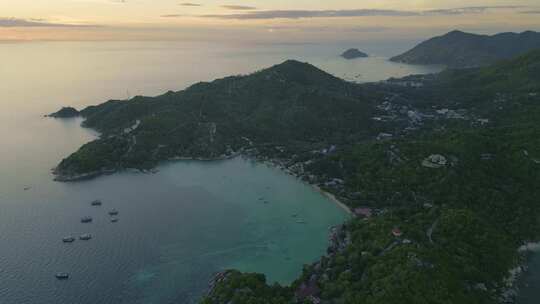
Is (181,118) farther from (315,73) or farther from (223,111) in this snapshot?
(315,73)

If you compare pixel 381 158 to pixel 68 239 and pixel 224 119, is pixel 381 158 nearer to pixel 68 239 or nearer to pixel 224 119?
pixel 224 119

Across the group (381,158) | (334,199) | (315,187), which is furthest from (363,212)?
(381,158)

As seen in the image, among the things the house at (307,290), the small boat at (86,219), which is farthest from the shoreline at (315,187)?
the small boat at (86,219)

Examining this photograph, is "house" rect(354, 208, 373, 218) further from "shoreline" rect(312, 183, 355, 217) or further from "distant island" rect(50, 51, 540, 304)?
"shoreline" rect(312, 183, 355, 217)

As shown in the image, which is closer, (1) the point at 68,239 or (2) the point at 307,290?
(2) the point at 307,290

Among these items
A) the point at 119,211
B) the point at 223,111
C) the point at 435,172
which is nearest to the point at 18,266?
the point at 119,211

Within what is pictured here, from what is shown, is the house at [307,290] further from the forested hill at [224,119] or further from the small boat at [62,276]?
the forested hill at [224,119]

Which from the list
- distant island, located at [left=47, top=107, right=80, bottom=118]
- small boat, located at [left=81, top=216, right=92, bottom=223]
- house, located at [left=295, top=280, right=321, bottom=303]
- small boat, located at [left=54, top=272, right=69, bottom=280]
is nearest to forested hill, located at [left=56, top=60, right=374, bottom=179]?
distant island, located at [left=47, top=107, right=80, bottom=118]
